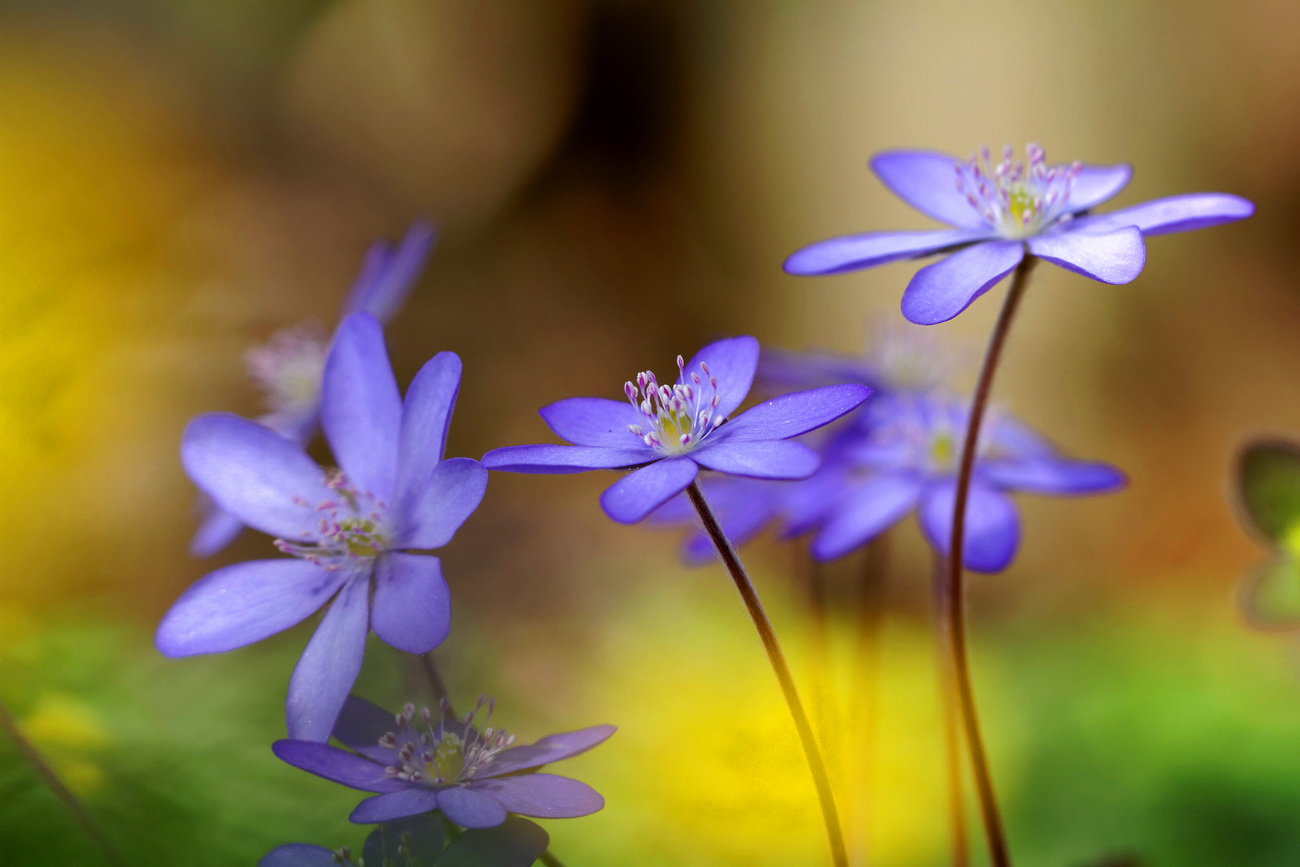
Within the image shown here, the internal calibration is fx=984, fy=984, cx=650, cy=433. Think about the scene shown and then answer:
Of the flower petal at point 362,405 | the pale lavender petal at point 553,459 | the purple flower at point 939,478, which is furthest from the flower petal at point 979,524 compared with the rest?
the flower petal at point 362,405

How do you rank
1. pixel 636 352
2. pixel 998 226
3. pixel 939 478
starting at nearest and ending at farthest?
pixel 998 226
pixel 939 478
pixel 636 352

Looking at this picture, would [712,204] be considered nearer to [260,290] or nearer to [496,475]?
[496,475]

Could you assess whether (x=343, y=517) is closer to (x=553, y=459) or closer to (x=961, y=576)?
(x=553, y=459)

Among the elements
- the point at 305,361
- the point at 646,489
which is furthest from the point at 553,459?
the point at 305,361

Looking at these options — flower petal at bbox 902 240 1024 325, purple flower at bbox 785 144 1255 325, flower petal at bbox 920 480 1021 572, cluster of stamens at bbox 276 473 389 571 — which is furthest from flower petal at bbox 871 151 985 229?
cluster of stamens at bbox 276 473 389 571

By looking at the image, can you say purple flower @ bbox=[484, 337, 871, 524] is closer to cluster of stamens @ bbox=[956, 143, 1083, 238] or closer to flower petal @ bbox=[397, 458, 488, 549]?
flower petal @ bbox=[397, 458, 488, 549]

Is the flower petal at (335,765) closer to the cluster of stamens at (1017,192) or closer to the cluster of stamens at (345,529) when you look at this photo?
the cluster of stamens at (345,529)
